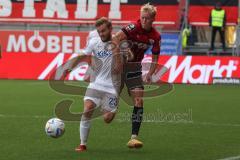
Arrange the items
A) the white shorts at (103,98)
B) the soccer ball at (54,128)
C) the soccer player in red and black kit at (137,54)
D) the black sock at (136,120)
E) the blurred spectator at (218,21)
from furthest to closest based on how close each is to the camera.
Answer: the blurred spectator at (218,21) < the black sock at (136,120) < the soccer player in red and black kit at (137,54) < the soccer ball at (54,128) < the white shorts at (103,98)

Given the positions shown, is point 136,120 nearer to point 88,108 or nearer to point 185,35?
point 88,108

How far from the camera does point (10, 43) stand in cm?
3167

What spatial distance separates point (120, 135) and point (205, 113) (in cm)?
501

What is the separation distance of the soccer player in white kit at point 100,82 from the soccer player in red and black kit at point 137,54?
0.23 m

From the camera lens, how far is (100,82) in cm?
1109

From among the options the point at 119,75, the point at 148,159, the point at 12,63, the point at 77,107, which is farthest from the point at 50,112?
the point at 12,63

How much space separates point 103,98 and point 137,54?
110cm

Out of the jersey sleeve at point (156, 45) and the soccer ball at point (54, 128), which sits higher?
the jersey sleeve at point (156, 45)

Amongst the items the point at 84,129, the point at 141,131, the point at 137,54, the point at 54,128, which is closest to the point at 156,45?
the point at 137,54

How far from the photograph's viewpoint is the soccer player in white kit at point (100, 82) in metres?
10.8

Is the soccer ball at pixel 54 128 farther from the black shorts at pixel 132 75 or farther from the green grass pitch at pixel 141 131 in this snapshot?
the black shorts at pixel 132 75

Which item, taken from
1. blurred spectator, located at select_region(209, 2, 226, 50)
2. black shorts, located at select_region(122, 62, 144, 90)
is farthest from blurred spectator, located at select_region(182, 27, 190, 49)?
black shorts, located at select_region(122, 62, 144, 90)

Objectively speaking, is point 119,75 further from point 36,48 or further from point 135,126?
point 36,48

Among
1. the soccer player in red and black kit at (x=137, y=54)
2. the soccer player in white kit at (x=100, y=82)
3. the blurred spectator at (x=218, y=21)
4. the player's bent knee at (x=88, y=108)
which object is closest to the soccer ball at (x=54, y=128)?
the soccer player in white kit at (x=100, y=82)
